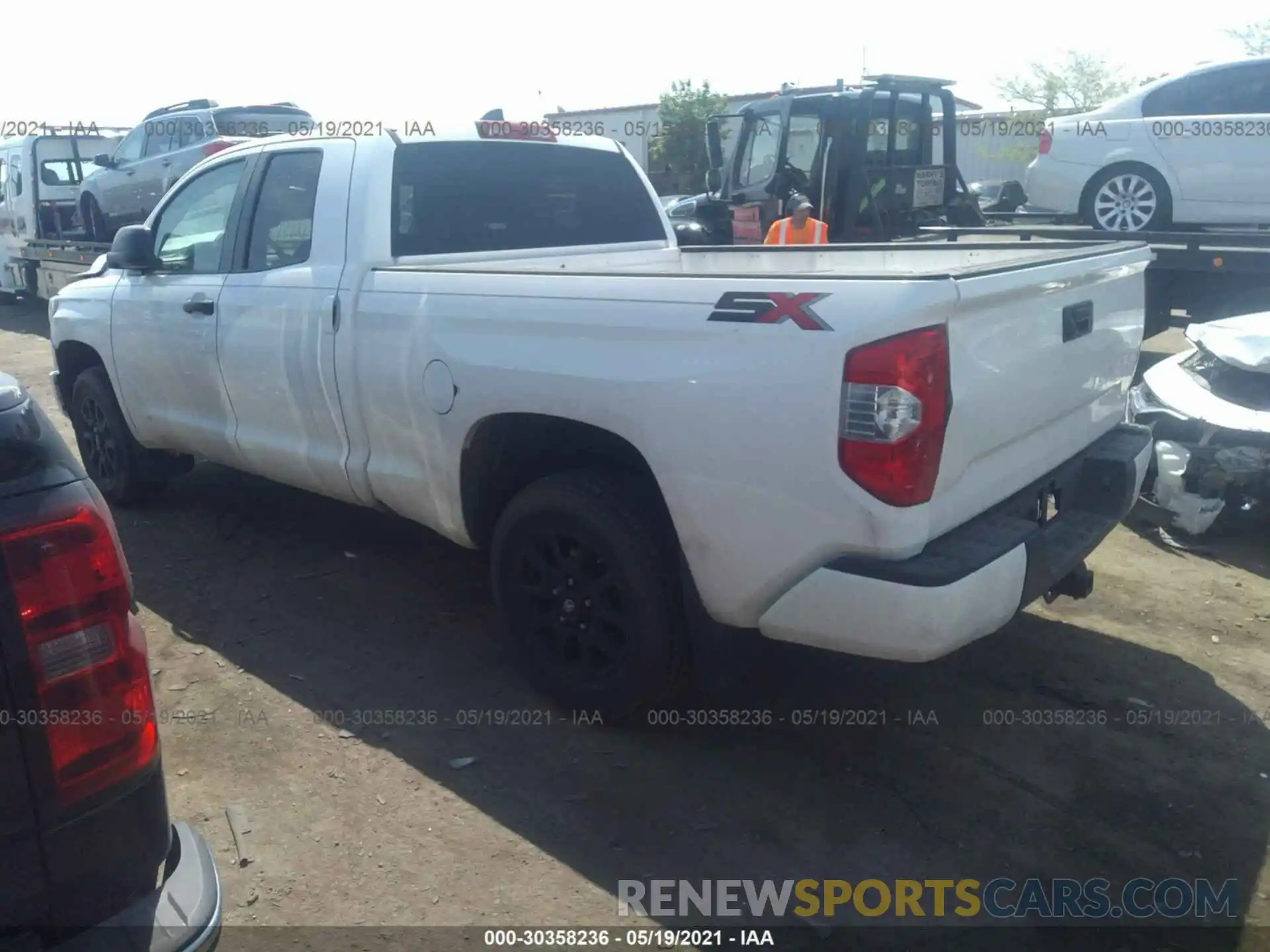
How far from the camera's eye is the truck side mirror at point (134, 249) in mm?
5000

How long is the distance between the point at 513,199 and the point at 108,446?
295cm

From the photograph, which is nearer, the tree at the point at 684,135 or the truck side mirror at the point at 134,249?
the truck side mirror at the point at 134,249

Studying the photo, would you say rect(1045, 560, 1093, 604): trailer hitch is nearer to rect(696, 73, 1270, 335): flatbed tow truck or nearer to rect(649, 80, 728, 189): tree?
rect(696, 73, 1270, 335): flatbed tow truck

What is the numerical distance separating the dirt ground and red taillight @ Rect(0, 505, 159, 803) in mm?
1211

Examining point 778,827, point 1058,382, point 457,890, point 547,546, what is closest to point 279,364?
point 547,546

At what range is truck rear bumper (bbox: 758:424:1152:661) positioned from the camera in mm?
2721

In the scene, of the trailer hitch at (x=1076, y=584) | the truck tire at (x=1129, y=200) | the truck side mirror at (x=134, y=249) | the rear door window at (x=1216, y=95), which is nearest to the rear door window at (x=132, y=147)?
the truck side mirror at (x=134, y=249)

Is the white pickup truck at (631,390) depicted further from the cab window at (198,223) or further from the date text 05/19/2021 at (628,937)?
the date text 05/19/2021 at (628,937)

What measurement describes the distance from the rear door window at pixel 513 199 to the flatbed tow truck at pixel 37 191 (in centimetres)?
1226

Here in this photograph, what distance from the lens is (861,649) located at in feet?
9.32

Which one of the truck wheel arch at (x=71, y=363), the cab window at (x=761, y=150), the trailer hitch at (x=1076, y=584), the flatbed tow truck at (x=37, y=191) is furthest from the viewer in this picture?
the flatbed tow truck at (x=37, y=191)

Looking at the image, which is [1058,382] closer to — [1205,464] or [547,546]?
[547,546]

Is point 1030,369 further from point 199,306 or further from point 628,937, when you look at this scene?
point 199,306

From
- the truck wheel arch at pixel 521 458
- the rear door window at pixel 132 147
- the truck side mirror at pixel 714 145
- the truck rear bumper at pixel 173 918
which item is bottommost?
the truck rear bumper at pixel 173 918
